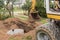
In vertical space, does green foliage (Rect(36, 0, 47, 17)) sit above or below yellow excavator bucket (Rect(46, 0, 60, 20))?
below

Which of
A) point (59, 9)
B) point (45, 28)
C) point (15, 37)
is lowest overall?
point (15, 37)

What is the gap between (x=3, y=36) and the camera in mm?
8383

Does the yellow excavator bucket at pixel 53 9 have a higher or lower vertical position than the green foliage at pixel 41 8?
higher

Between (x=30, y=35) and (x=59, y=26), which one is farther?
(x=30, y=35)

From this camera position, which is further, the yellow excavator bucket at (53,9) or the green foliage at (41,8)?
the green foliage at (41,8)

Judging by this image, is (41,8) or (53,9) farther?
(41,8)

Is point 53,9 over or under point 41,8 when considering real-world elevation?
over

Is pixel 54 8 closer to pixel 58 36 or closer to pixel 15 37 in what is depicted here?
pixel 58 36

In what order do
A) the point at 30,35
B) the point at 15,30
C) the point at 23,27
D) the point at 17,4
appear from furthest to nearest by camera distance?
the point at 17,4, the point at 23,27, the point at 15,30, the point at 30,35

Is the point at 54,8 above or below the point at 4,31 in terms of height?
above

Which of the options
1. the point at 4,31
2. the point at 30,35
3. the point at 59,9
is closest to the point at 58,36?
the point at 59,9

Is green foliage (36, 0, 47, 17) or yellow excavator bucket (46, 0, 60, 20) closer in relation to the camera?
yellow excavator bucket (46, 0, 60, 20)

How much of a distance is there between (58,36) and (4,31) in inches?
132

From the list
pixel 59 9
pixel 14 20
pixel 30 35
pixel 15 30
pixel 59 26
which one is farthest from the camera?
pixel 14 20
